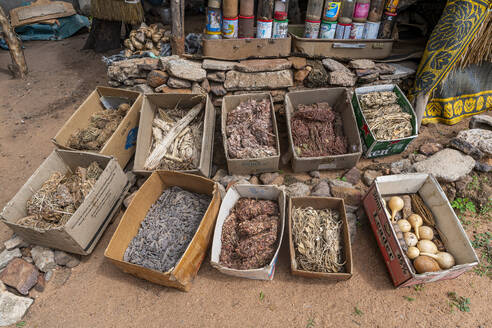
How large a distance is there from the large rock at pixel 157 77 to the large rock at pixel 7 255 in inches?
103

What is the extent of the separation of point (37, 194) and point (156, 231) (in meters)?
1.34

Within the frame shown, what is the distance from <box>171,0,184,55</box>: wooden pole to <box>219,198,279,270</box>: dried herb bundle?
2507 mm

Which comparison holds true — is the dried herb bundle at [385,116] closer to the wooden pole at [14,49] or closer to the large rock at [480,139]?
the large rock at [480,139]

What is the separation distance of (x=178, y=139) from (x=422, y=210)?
9.98ft

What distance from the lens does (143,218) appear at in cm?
312

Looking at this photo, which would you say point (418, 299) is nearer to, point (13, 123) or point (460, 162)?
point (460, 162)

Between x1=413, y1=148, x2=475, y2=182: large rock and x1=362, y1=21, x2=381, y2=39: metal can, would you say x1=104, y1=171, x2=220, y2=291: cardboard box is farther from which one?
x1=362, y1=21, x2=381, y2=39: metal can

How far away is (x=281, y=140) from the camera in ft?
13.4

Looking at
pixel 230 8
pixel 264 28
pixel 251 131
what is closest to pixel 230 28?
pixel 230 8

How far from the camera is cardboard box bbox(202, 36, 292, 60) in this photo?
149 inches

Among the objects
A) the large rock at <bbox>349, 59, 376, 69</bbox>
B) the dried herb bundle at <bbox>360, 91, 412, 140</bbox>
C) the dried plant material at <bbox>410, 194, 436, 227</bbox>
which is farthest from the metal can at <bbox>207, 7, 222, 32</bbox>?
the dried plant material at <bbox>410, 194, 436, 227</bbox>

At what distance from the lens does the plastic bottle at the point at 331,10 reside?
3590 millimetres

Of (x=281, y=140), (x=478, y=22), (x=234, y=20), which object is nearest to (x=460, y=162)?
(x=478, y=22)

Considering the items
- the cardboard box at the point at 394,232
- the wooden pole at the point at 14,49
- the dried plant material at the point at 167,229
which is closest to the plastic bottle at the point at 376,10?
the cardboard box at the point at 394,232
